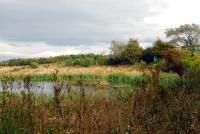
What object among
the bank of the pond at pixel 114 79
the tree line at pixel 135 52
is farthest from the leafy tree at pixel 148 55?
the bank of the pond at pixel 114 79

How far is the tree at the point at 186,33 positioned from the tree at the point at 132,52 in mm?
13037

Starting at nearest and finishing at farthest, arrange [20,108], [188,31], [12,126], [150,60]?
[12,126] → [20,108] → [150,60] → [188,31]

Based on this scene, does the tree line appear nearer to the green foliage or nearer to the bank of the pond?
the green foliage

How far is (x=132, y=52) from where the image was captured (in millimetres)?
53156

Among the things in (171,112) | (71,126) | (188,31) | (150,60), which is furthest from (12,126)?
(188,31)

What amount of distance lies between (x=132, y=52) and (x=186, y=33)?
1587 centimetres

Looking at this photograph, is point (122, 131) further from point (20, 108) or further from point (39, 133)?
point (20, 108)

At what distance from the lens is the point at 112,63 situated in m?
55.8

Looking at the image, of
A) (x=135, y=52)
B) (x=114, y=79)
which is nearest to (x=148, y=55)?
(x=135, y=52)

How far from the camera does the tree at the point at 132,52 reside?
173 feet

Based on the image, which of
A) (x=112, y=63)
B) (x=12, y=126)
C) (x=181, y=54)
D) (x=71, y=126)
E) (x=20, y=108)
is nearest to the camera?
(x=71, y=126)

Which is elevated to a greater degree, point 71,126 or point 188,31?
point 188,31

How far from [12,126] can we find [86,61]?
50690 mm

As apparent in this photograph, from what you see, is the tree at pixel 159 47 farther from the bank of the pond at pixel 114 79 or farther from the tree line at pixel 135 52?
the bank of the pond at pixel 114 79
